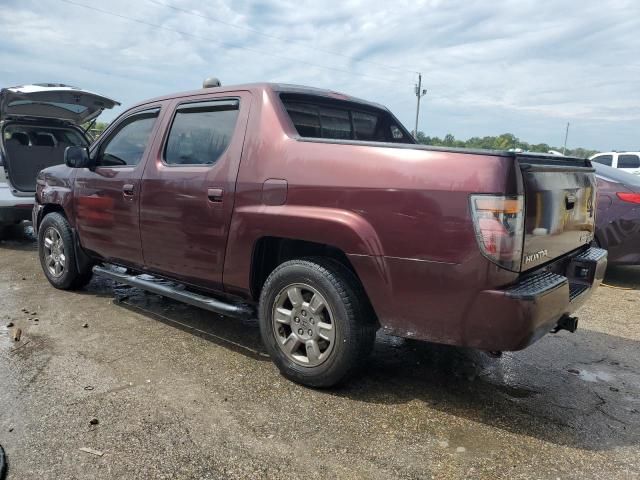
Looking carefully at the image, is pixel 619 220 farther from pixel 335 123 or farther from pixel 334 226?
pixel 334 226

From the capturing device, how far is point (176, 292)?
12.8 feet

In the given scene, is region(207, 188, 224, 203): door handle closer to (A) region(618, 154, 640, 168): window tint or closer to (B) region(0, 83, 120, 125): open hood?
(B) region(0, 83, 120, 125): open hood

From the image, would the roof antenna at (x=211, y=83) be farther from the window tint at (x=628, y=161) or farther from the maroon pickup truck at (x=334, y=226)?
the window tint at (x=628, y=161)

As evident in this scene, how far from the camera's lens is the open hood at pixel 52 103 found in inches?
275

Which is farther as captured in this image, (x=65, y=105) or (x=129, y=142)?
(x=65, y=105)

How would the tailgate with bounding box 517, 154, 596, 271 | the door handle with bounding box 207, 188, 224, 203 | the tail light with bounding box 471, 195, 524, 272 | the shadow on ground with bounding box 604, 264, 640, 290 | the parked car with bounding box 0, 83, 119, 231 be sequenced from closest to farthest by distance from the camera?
the tail light with bounding box 471, 195, 524, 272, the tailgate with bounding box 517, 154, 596, 271, the door handle with bounding box 207, 188, 224, 203, the shadow on ground with bounding box 604, 264, 640, 290, the parked car with bounding box 0, 83, 119, 231

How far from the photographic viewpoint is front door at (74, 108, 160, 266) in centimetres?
418


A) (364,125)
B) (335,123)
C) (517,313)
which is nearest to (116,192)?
(335,123)

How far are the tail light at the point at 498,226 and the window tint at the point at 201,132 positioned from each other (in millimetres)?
1832

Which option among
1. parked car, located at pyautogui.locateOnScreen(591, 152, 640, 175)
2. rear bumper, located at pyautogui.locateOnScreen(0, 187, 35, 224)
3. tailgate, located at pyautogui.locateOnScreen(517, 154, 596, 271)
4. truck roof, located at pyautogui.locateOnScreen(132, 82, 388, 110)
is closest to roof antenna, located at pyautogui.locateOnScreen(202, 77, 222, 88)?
truck roof, located at pyautogui.locateOnScreen(132, 82, 388, 110)

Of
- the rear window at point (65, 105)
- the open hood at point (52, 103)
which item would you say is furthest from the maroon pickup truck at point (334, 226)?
the rear window at point (65, 105)

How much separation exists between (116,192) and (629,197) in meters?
5.44

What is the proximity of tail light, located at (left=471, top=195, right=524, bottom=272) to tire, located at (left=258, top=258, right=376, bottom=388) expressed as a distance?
824 mm

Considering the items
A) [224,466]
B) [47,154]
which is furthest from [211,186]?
[47,154]
